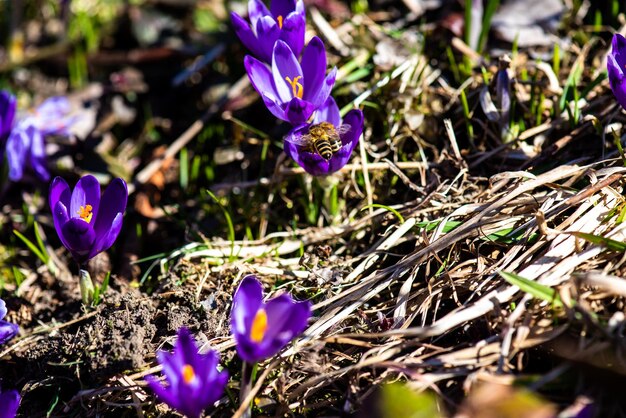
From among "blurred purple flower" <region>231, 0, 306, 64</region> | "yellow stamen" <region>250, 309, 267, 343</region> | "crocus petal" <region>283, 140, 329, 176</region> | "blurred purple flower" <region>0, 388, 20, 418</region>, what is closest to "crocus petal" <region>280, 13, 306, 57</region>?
"blurred purple flower" <region>231, 0, 306, 64</region>

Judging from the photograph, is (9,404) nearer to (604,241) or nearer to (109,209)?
(109,209)

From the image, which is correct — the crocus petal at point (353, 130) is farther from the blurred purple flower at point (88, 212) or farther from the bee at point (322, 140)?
the blurred purple flower at point (88, 212)

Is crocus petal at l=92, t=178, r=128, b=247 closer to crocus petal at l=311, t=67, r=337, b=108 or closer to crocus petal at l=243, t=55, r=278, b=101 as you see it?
crocus petal at l=243, t=55, r=278, b=101

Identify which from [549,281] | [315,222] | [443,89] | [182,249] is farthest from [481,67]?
[182,249]

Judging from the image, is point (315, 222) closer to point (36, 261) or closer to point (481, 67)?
point (481, 67)

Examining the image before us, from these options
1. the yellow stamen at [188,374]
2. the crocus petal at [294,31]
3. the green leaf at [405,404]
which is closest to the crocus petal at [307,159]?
the crocus petal at [294,31]

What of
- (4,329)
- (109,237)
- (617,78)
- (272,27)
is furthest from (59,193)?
(617,78)

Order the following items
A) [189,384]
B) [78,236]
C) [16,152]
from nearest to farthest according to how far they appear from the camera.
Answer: [189,384] → [78,236] → [16,152]
